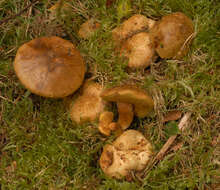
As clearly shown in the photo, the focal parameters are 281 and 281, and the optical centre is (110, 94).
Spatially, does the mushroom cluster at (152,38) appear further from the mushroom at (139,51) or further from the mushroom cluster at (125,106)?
the mushroom cluster at (125,106)

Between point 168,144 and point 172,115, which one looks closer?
point 168,144

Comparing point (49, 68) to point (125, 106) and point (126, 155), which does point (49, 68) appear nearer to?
point (125, 106)

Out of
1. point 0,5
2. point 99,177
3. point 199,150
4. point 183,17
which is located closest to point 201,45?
point 183,17

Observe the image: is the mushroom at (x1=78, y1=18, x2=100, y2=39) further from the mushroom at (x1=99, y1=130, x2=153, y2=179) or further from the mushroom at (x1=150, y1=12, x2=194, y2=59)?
the mushroom at (x1=99, y1=130, x2=153, y2=179)

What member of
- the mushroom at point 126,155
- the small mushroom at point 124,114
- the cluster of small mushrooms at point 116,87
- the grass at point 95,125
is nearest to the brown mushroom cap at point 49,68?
the cluster of small mushrooms at point 116,87

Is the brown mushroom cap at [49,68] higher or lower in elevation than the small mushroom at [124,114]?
higher

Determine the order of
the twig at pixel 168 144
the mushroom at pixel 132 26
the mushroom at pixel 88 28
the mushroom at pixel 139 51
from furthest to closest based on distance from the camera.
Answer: the mushroom at pixel 88 28 < the mushroom at pixel 132 26 < the mushroom at pixel 139 51 < the twig at pixel 168 144

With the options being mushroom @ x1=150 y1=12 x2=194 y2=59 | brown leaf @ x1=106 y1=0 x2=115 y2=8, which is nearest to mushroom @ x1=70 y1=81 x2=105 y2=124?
mushroom @ x1=150 y1=12 x2=194 y2=59

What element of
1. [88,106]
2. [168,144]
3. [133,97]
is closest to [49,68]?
[88,106]

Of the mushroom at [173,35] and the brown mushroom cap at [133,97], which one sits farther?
the mushroom at [173,35]
